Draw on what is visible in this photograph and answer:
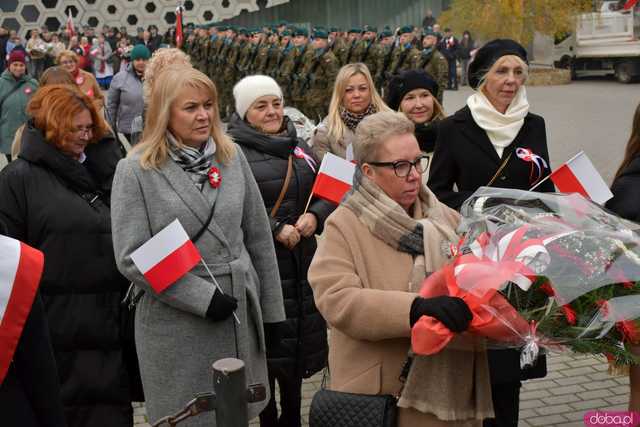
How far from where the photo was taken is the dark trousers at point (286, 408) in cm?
403

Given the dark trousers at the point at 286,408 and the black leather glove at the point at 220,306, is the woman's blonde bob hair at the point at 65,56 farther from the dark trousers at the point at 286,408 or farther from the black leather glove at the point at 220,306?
the black leather glove at the point at 220,306

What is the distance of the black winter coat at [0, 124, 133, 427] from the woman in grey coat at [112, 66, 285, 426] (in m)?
0.31

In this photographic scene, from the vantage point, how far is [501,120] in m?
4.08

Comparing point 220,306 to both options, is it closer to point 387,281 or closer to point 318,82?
point 387,281

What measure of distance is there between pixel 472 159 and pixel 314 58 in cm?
1177

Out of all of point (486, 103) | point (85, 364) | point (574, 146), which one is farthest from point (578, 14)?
point (85, 364)

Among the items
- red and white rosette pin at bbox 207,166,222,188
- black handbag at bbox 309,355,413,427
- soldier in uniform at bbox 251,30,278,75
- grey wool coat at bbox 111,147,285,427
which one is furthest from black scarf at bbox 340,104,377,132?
soldier in uniform at bbox 251,30,278,75

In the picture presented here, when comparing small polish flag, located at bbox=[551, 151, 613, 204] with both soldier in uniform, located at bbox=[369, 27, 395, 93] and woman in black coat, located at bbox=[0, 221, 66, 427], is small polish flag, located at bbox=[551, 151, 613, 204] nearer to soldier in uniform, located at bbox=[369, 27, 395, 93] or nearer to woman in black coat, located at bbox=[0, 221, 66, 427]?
woman in black coat, located at bbox=[0, 221, 66, 427]

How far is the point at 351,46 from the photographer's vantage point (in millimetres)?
16891

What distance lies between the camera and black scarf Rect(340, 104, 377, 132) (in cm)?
514

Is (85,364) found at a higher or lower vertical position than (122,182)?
lower

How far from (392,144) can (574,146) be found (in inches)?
408

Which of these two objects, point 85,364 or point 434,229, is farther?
point 85,364

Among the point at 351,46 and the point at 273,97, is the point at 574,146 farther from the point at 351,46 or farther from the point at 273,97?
the point at 273,97
